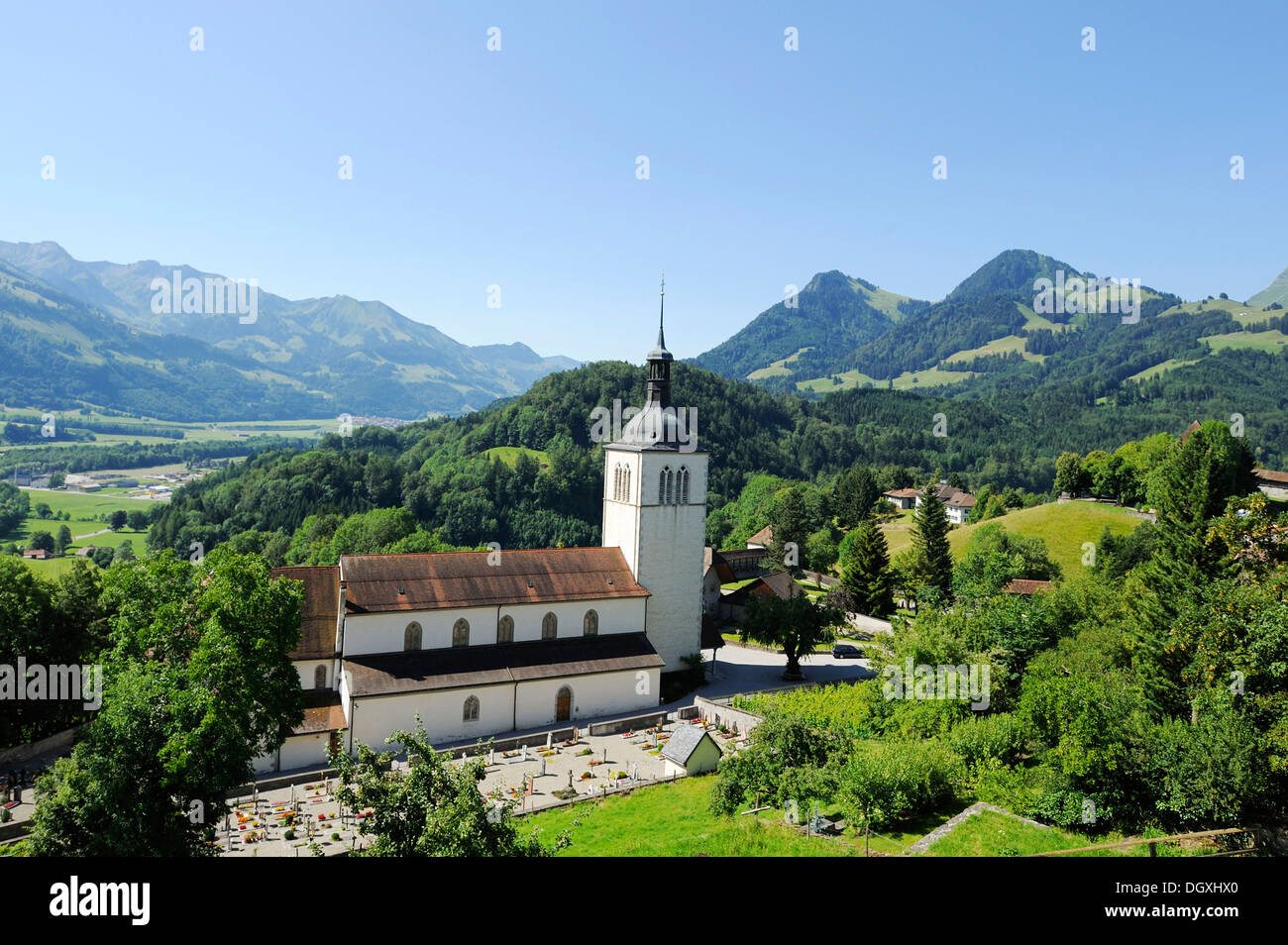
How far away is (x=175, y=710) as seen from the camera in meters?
19.8

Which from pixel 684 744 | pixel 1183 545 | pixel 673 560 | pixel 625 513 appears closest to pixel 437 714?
pixel 684 744

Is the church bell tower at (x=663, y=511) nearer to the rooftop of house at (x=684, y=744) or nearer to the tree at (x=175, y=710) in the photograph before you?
the rooftop of house at (x=684, y=744)

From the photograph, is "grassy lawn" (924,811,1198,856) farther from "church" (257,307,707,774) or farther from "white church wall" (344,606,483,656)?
"white church wall" (344,606,483,656)

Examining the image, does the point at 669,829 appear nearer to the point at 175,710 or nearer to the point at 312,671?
the point at 175,710

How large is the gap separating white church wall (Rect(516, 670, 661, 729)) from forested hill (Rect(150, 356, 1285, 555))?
60.9 m

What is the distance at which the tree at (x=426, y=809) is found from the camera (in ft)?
44.5

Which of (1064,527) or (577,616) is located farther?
(1064,527)

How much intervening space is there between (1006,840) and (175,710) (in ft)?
69.8

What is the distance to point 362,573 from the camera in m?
37.8

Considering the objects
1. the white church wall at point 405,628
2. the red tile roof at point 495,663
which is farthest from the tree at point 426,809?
the white church wall at point 405,628
